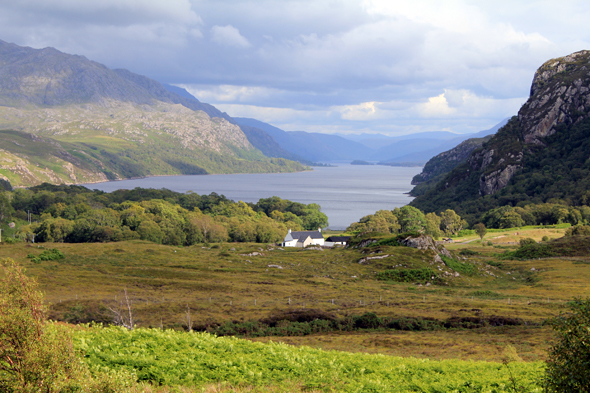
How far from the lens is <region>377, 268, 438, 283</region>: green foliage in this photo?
212 ft

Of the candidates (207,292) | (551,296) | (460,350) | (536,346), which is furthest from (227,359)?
(551,296)

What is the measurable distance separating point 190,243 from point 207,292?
71.7 metres

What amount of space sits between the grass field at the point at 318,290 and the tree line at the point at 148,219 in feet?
75.8

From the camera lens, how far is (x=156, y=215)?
138 meters

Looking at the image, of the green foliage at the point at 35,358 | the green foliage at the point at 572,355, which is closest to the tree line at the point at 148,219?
the green foliage at the point at 35,358

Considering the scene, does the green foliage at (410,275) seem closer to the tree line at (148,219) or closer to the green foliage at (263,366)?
the green foliage at (263,366)

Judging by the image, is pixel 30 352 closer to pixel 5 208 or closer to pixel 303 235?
pixel 303 235

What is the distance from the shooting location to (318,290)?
182 feet

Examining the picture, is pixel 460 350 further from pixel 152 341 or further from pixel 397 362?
pixel 152 341

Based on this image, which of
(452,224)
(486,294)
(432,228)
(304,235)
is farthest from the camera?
(452,224)

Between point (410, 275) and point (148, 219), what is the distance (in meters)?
93.0

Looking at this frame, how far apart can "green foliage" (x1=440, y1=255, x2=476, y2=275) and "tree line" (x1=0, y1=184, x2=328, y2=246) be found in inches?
2521

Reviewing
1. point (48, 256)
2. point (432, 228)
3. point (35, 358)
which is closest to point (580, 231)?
point (432, 228)

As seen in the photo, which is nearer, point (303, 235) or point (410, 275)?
point (410, 275)
